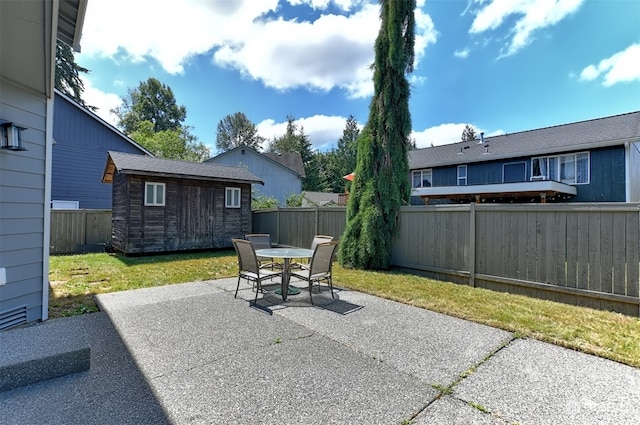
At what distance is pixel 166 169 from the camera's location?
10.6m

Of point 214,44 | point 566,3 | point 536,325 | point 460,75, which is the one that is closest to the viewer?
point 536,325

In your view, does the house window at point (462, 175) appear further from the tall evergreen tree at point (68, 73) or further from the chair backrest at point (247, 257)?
the tall evergreen tree at point (68, 73)

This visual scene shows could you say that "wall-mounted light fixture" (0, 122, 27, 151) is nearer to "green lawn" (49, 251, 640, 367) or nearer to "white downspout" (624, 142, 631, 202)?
"green lawn" (49, 251, 640, 367)

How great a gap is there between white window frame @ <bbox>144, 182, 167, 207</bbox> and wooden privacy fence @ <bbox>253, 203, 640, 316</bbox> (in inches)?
313

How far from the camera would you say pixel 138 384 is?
2502mm

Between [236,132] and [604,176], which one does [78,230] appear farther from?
[236,132]

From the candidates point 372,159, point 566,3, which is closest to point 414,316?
point 372,159

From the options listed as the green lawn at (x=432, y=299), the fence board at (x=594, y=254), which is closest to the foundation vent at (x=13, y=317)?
the green lawn at (x=432, y=299)

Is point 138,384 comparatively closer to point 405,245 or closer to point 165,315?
point 165,315

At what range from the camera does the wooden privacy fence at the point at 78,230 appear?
35.8 ft

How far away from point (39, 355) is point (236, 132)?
47.0 meters

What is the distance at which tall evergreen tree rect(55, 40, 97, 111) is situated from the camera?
2317 centimetres

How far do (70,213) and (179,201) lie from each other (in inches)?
164

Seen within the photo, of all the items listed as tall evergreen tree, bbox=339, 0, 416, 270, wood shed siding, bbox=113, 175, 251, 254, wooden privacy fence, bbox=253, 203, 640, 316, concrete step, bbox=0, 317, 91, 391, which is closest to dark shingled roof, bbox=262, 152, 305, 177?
wood shed siding, bbox=113, 175, 251, 254
